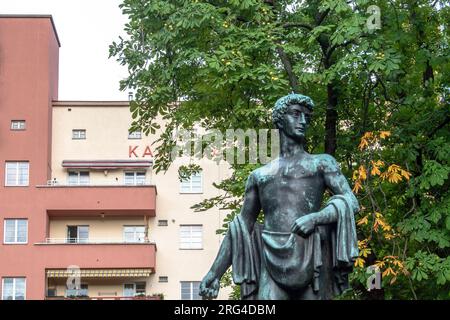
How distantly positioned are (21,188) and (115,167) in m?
5.34

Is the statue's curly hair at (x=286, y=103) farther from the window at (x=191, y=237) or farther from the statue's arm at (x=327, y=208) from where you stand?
the window at (x=191, y=237)

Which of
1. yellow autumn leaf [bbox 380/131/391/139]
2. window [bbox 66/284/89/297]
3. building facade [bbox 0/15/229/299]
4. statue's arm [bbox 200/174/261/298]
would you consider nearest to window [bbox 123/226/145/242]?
building facade [bbox 0/15/229/299]

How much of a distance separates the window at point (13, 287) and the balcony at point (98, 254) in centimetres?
182

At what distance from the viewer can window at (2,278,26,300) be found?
66.4m

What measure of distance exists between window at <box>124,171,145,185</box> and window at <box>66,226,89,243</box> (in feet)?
12.3

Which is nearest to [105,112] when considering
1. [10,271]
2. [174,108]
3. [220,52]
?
[10,271]

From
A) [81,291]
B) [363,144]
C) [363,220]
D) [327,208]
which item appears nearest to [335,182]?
[327,208]

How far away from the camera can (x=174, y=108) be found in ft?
99.1

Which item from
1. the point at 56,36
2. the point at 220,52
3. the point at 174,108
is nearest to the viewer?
the point at 220,52

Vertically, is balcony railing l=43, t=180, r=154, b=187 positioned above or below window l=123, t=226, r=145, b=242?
above

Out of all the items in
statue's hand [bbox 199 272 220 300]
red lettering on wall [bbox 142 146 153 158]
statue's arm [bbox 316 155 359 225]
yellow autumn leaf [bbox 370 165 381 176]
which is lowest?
statue's hand [bbox 199 272 220 300]

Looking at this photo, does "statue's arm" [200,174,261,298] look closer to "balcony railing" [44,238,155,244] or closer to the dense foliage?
the dense foliage
